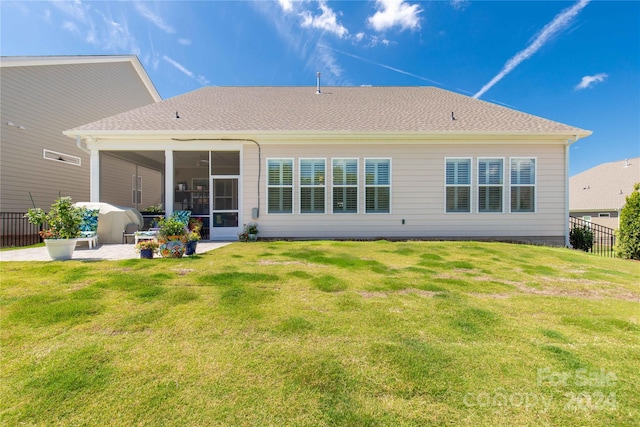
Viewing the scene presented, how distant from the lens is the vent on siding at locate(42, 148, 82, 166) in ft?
36.0

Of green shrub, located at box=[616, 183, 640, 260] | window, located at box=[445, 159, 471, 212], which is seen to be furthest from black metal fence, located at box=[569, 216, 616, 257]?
window, located at box=[445, 159, 471, 212]

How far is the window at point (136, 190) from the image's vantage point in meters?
15.0

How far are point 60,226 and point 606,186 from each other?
1282 inches

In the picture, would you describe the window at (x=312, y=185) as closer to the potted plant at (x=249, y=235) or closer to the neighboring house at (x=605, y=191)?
the potted plant at (x=249, y=235)

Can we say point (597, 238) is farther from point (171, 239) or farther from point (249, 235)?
point (171, 239)

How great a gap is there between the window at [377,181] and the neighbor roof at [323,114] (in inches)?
45.4

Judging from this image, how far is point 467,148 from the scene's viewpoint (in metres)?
9.12

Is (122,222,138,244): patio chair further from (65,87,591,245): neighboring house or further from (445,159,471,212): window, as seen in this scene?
(445,159,471,212): window

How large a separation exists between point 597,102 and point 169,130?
28730mm

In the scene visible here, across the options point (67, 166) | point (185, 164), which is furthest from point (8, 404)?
point (67, 166)

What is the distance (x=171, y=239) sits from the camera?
19.7 feet

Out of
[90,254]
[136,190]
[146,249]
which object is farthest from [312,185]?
[136,190]

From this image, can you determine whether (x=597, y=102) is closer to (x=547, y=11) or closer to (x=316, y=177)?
(x=547, y=11)

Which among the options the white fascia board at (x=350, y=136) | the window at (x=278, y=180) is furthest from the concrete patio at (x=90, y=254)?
the white fascia board at (x=350, y=136)
